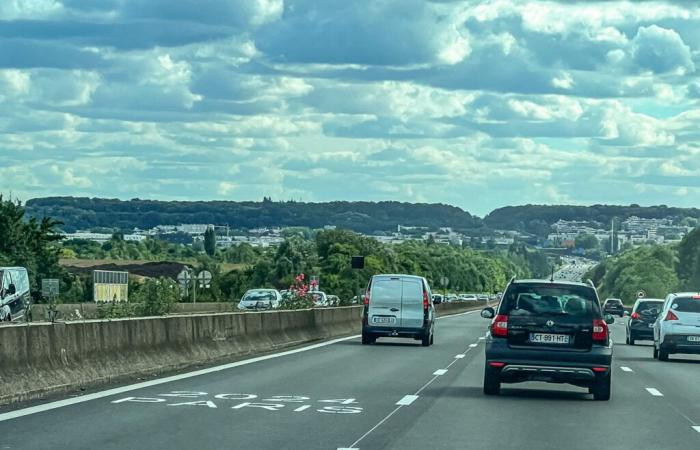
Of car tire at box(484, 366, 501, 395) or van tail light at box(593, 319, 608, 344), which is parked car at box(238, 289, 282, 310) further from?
van tail light at box(593, 319, 608, 344)

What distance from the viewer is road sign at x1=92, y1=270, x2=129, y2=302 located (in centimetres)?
9806

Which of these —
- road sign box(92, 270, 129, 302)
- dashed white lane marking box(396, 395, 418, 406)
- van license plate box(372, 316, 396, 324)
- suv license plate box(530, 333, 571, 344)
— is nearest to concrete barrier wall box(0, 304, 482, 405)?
van license plate box(372, 316, 396, 324)

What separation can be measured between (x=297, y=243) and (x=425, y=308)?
149809mm

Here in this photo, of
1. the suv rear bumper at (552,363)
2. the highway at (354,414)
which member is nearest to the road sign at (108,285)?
the highway at (354,414)

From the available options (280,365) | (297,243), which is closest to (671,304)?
(280,365)

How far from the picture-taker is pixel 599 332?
18.9 metres

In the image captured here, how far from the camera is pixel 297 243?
185250 millimetres

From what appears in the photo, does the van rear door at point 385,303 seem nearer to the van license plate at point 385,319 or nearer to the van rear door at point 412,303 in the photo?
the van license plate at point 385,319

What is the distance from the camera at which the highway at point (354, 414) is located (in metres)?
13.1

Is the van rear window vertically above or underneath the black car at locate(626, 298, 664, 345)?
above

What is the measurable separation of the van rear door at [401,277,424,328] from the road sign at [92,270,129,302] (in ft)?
201

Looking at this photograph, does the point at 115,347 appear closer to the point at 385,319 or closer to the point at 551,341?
the point at 551,341

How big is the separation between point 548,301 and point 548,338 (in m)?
0.57

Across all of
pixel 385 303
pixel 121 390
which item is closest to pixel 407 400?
pixel 121 390
